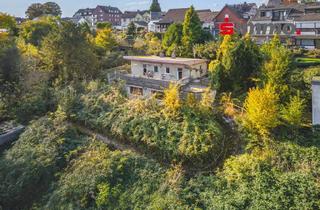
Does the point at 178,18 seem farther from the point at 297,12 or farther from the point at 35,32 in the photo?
the point at 35,32

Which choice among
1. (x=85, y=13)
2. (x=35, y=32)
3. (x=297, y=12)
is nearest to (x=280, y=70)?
(x=297, y=12)

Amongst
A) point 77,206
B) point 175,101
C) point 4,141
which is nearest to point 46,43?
point 4,141

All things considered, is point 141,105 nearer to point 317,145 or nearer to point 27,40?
point 317,145

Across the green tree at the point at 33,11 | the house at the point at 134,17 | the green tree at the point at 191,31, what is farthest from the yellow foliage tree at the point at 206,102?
the house at the point at 134,17

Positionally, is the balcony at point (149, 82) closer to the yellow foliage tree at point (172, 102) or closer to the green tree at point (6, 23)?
the yellow foliage tree at point (172, 102)

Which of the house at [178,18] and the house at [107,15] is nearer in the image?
the house at [178,18]
